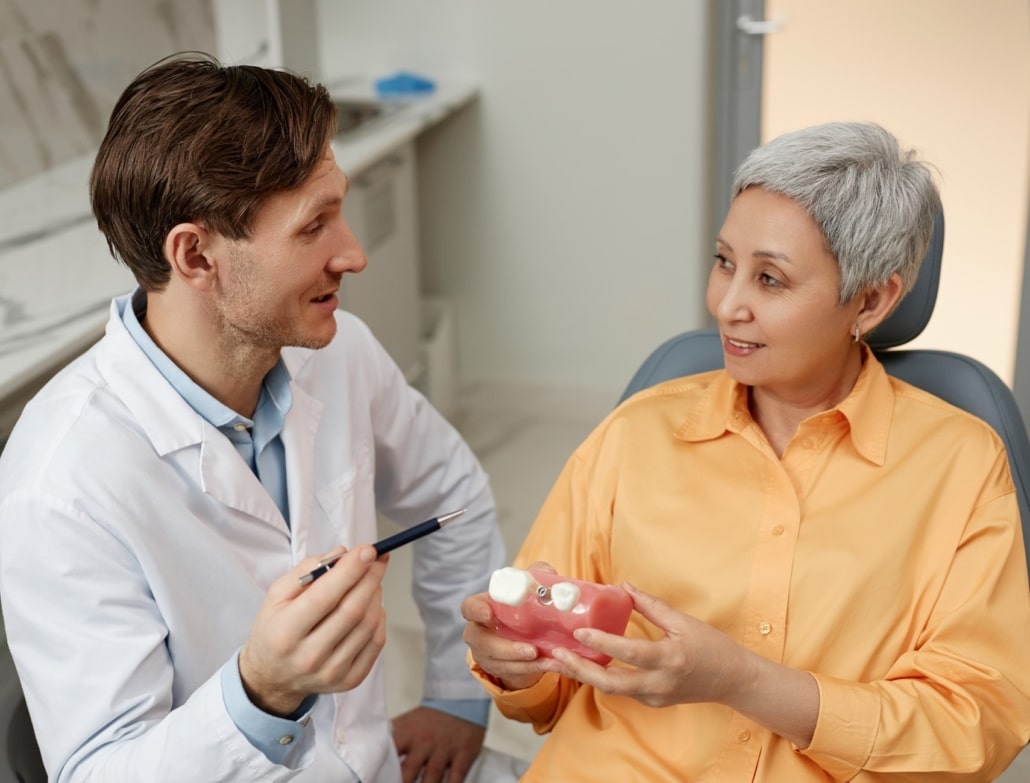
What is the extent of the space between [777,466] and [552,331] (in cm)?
225

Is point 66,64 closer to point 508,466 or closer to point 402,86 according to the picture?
point 402,86

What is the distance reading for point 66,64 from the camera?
2.56 meters

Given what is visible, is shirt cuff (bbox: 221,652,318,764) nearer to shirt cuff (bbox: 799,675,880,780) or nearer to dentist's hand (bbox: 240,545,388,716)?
dentist's hand (bbox: 240,545,388,716)

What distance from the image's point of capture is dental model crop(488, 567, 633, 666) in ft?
3.91

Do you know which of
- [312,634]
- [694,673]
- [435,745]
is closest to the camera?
[312,634]

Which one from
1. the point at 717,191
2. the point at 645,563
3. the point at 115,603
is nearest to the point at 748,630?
the point at 645,563

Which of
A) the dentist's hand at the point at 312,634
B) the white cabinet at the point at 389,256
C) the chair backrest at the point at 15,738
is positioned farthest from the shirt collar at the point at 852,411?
the white cabinet at the point at 389,256

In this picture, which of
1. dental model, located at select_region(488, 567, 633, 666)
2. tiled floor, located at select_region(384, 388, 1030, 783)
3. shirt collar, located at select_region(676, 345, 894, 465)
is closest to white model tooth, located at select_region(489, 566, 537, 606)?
dental model, located at select_region(488, 567, 633, 666)

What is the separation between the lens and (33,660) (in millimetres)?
1187

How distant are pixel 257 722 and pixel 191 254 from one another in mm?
492

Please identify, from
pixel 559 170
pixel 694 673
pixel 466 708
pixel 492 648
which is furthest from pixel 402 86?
pixel 694 673

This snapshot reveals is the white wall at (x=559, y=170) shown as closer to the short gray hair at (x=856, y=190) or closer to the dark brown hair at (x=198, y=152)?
the short gray hair at (x=856, y=190)

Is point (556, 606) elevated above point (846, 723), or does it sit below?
above

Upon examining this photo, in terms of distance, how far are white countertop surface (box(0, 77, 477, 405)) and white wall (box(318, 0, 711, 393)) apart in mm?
581
